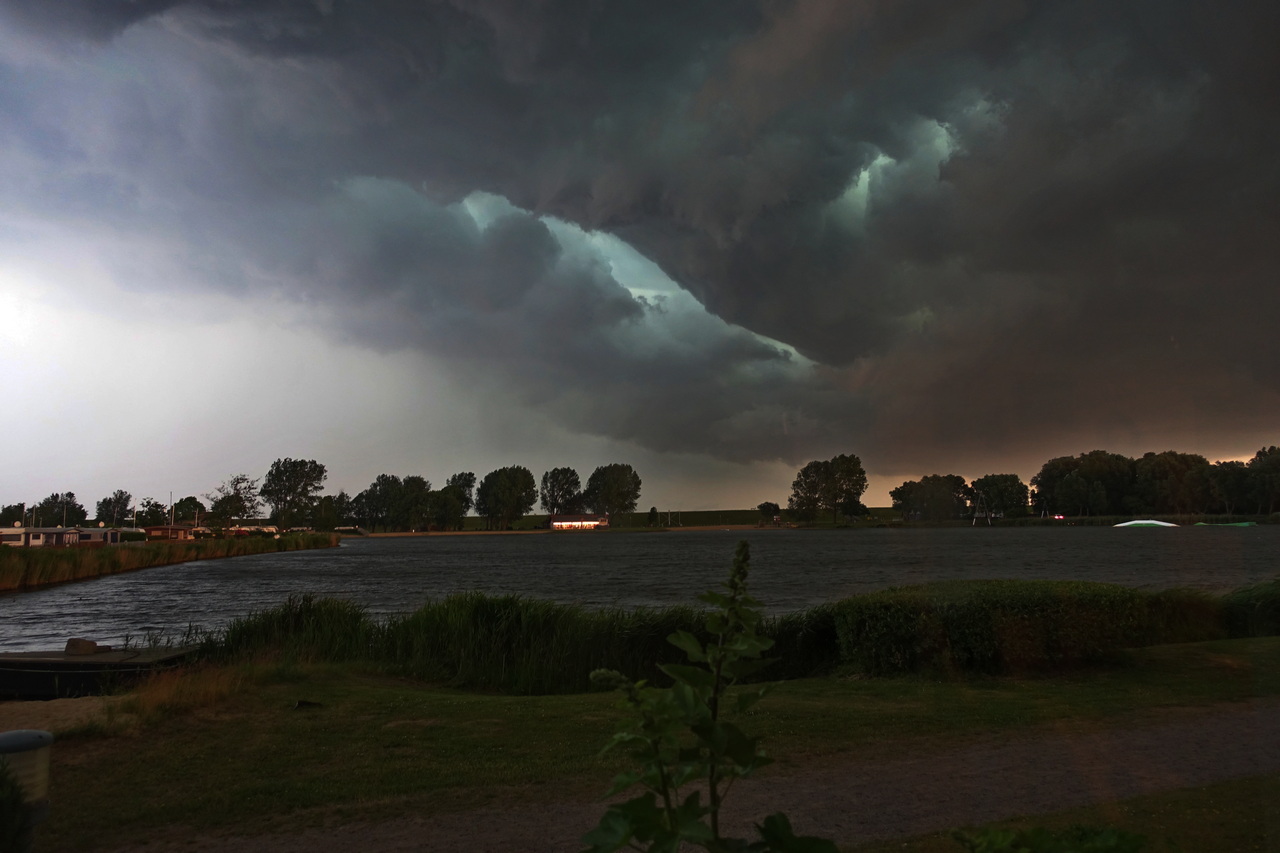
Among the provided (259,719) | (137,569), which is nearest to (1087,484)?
(137,569)

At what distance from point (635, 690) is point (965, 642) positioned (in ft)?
39.3

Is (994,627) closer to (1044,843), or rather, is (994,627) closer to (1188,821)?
(1188,821)

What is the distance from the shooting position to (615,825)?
5.97 feet

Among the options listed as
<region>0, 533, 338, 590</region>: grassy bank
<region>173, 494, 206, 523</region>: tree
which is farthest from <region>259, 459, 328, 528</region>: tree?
<region>0, 533, 338, 590</region>: grassy bank

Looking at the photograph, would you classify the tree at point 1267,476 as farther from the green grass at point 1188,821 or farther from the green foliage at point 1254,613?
the green grass at point 1188,821

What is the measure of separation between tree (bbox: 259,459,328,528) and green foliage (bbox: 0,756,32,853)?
19904 cm

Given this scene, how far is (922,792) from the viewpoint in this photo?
6.65 metres

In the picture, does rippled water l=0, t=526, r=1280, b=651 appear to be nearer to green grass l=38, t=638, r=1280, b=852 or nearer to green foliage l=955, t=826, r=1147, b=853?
green grass l=38, t=638, r=1280, b=852

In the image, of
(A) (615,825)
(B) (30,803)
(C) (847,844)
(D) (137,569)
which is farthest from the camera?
(D) (137,569)

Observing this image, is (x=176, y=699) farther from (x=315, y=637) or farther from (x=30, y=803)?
(x=315, y=637)

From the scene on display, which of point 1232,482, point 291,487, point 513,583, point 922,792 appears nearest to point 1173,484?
point 1232,482

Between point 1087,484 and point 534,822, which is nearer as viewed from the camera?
point 534,822

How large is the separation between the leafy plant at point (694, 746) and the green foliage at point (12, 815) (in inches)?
193

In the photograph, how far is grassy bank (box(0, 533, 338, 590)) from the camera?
175 feet
